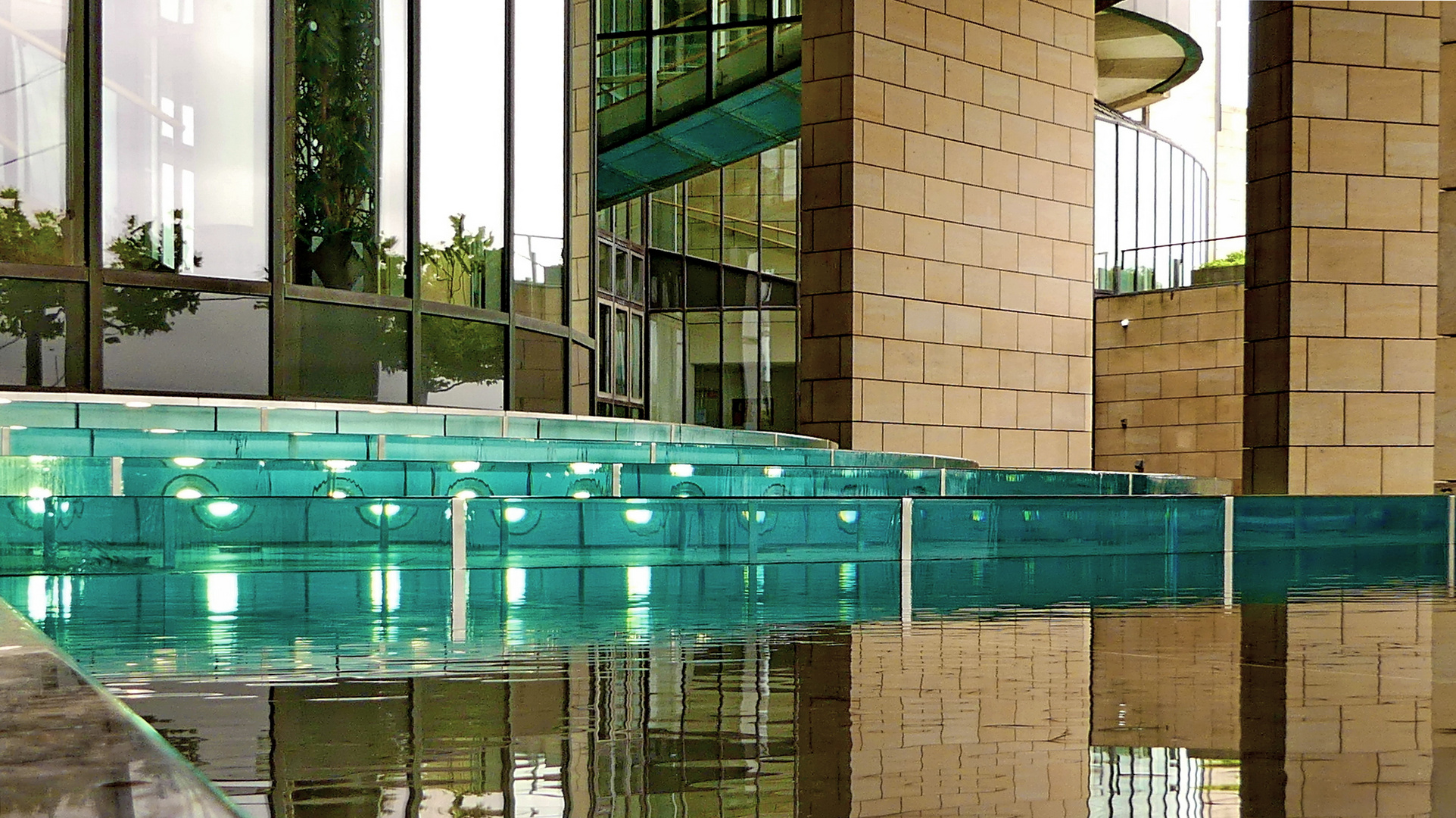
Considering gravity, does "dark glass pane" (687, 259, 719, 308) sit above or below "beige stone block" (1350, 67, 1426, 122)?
below

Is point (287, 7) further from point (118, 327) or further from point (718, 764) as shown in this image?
point (718, 764)

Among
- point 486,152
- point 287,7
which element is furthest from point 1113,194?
point 287,7

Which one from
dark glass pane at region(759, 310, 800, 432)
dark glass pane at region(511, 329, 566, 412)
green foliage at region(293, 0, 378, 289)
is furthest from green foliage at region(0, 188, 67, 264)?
dark glass pane at region(759, 310, 800, 432)

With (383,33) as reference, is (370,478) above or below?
below

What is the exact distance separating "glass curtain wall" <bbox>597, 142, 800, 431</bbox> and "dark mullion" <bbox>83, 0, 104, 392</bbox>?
23.4 m

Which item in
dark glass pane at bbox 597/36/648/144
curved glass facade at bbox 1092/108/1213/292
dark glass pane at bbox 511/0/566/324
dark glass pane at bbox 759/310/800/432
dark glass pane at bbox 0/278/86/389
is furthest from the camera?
curved glass facade at bbox 1092/108/1213/292

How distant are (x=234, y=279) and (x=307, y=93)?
1.98 metres

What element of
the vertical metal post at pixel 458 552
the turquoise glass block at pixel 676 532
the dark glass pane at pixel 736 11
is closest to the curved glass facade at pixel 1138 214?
the dark glass pane at pixel 736 11

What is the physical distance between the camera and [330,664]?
428cm

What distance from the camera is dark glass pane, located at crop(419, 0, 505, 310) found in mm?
14234

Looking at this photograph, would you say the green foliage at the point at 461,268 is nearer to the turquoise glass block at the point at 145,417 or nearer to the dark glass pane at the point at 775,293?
the turquoise glass block at the point at 145,417

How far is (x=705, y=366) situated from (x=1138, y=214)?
1240cm

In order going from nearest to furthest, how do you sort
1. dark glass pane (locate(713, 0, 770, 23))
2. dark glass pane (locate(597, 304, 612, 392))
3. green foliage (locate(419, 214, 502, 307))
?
green foliage (locate(419, 214, 502, 307))
dark glass pane (locate(713, 0, 770, 23))
dark glass pane (locate(597, 304, 612, 392))

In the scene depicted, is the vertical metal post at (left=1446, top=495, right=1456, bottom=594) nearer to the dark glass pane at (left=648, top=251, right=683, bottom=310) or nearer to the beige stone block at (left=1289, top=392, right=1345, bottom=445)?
the beige stone block at (left=1289, top=392, right=1345, bottom=445)
